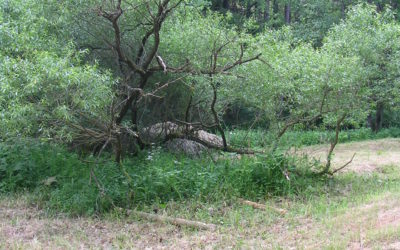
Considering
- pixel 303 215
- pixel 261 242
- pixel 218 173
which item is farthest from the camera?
pixel 218 173

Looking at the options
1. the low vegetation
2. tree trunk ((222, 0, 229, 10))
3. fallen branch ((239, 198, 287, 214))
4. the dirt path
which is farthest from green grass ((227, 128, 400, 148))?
tree trunk ((222, 0, 229, 10))

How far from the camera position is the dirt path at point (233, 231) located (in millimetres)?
5395

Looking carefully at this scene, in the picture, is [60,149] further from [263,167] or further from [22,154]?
[263,167]

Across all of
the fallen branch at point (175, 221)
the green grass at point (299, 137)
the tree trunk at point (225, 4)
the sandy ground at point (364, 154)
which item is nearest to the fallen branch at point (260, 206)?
the fallen branch at point (175, 221)

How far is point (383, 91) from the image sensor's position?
15805 millimetres

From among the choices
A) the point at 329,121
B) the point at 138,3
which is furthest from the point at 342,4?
the point at 138,3

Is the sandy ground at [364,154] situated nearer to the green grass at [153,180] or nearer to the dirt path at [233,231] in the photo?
the green grass at [153,180]

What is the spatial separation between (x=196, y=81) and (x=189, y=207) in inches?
134

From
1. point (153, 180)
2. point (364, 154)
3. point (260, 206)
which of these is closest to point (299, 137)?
point (364, 154)

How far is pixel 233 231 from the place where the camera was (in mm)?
6312

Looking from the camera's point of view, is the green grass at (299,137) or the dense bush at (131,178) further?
the green grass at (299,137)

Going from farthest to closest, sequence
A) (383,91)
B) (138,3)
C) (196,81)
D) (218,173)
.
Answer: (383,91)
(196,81)
(138,3)
(218,173)

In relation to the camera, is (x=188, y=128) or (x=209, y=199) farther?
(x=188, y=128)

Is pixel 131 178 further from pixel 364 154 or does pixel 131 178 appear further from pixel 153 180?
pixel 364 154
